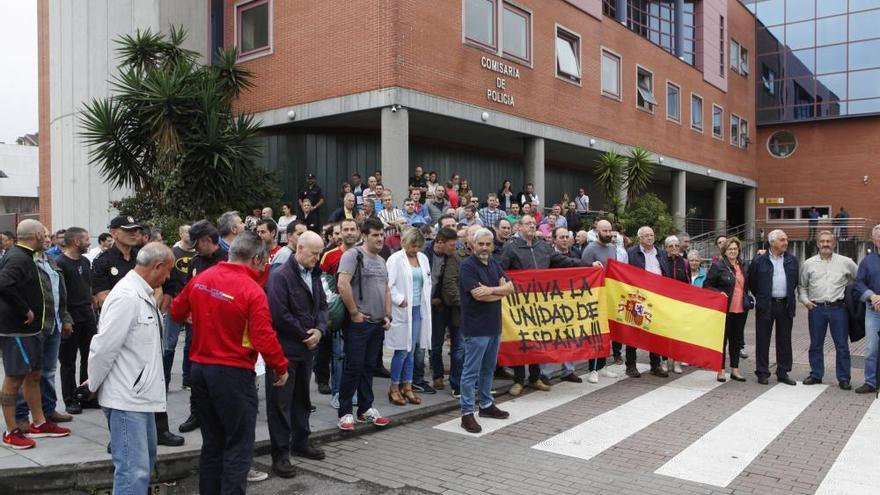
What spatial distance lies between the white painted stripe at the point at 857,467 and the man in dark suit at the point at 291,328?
423cm

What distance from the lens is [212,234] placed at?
6.57 meters

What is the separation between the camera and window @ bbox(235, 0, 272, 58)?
19266 mm

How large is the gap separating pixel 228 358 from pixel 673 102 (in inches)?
1151

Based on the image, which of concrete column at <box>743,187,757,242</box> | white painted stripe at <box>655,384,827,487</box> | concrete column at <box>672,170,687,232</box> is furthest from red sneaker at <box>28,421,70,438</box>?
concrete column at <box>743,187,757,242</box>

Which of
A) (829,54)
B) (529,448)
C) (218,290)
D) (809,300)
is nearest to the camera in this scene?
(218,290)

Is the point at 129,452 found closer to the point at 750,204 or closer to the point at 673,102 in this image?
the point at 673,102

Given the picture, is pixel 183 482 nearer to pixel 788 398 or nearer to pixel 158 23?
pixel 788 398

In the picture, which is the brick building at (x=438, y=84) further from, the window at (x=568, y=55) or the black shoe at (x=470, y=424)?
the black shoe at (x=470, y=424)

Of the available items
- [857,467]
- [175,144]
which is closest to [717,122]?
[175,144]

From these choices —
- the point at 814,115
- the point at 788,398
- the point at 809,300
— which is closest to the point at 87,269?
the point at 788,398

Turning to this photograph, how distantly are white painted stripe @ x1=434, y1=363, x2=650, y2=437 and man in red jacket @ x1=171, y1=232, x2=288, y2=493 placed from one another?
2.82 meters

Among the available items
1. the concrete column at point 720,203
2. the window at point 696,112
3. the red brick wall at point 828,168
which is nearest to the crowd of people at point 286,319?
the window at point 696,112

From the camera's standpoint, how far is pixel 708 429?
7.11 meters

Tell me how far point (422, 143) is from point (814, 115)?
89.7ft
